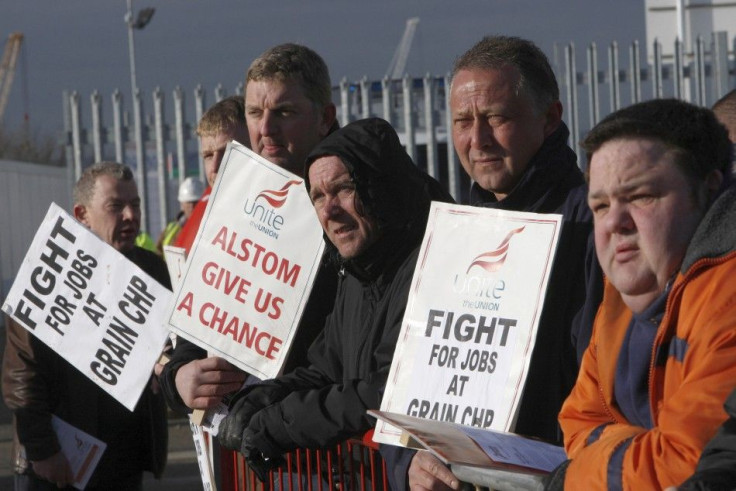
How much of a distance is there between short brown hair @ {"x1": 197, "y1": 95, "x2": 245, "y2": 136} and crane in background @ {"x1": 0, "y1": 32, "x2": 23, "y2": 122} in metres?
68.5

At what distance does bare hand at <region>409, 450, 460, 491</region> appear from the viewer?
297cm

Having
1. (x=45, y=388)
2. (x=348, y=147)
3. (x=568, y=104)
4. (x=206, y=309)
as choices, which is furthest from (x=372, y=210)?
(x=568, y=104)

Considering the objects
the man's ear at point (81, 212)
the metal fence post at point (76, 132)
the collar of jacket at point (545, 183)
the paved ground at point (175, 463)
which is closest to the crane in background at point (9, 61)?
the metal fence post at point (76, 132)

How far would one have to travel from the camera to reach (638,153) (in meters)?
2.44

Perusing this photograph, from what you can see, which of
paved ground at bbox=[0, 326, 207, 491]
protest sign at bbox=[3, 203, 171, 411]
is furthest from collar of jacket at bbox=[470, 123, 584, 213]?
paved ground at bbox=[0, 326, 207, 491]

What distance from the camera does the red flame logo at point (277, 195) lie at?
4.16 m

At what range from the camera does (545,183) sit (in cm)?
335

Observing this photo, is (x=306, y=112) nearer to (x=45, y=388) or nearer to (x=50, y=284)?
(x=50, y=284)

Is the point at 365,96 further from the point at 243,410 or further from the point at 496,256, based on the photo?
the point at 496,256

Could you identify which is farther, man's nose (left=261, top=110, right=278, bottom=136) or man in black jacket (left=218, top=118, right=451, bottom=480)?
man's nose (left=261, top=110, right=278, bottom=136)

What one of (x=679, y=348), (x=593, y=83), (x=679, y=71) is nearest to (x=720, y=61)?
(x=679, y=71)

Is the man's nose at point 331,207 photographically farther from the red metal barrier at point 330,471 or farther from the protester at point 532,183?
the red metal barrier at point 330,471

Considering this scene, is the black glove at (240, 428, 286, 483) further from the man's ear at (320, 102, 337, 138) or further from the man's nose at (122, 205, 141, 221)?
the man's nose at (122, 205, 141, 221)

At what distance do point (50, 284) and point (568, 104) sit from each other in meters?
9.65
